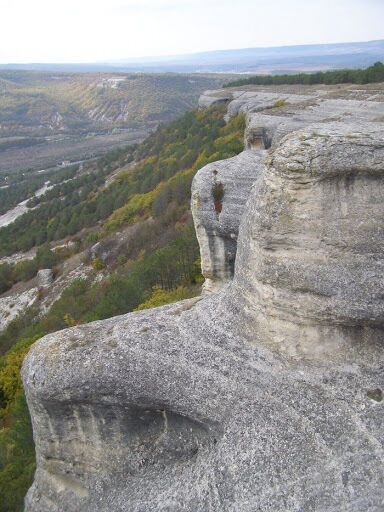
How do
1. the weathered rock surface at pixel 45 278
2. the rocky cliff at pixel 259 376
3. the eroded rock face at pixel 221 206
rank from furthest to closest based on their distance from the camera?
the weathered rock surface at pixel 45 278 < the eroded rock face at pixel 221 206 < the rocky cliff at pixel 259 376

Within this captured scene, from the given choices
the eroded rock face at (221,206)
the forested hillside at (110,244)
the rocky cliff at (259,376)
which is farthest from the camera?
the forested hillside at (110,244)

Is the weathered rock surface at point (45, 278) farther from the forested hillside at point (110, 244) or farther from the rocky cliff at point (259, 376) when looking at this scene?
the rocky cliff at point (259, 376)

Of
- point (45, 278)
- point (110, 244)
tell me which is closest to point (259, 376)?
point (110, 244)

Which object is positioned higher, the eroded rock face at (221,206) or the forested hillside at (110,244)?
the eroded rock face at (221,206)

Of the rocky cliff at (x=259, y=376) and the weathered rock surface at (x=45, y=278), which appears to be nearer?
the rocky cliff at (x=259, y=376)

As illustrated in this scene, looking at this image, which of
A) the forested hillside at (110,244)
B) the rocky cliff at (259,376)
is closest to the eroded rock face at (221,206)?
the rocky cliff at (259,376)

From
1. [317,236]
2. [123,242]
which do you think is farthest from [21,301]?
[317,236]

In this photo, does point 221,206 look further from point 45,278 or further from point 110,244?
point 45,278

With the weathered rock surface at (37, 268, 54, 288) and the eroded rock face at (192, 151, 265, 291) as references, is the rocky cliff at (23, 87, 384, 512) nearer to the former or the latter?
the eroded rock face at (192, 151, 265, 291)
